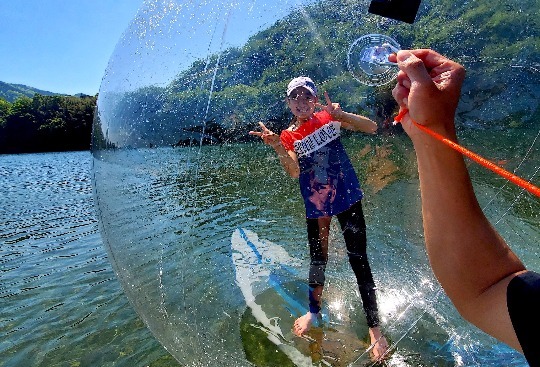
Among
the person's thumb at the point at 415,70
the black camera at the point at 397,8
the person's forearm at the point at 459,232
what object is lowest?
the person's forearm at the point at 459,232

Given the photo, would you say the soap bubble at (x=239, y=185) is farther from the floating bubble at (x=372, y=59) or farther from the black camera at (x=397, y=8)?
the black camera at (x=397, y=8)

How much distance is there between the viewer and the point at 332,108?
8.79 feet

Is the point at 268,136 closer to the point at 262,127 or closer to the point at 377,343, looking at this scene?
the point at 262,127

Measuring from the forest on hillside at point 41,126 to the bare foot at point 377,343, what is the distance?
178ft

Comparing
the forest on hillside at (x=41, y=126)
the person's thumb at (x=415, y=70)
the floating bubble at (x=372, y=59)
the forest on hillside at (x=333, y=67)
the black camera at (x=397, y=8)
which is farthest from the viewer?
the forest on hillside at (x=41, y=126)

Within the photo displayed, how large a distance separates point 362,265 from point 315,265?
33 cm

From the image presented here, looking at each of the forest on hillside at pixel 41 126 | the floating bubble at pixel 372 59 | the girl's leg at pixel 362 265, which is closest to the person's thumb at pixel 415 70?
the floating bubble at pixel 372 59

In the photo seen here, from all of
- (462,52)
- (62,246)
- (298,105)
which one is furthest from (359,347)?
(62,246)

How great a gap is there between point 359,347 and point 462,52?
6.82 feet

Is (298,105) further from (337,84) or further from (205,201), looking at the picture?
(205,201)

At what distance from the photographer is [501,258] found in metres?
1.14

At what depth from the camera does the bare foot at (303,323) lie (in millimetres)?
3006

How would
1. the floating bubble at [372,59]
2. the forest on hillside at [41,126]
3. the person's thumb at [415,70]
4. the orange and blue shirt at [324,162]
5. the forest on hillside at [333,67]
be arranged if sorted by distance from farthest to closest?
the forest on hillside at [41,126]
the orange and blue shirt at [324,162]
the forest on hillside at [333,67]
the floating bubble at [372,59]
the person's thumb at [415,70]

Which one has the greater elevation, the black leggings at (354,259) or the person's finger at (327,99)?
the person's finger at (327,99)
